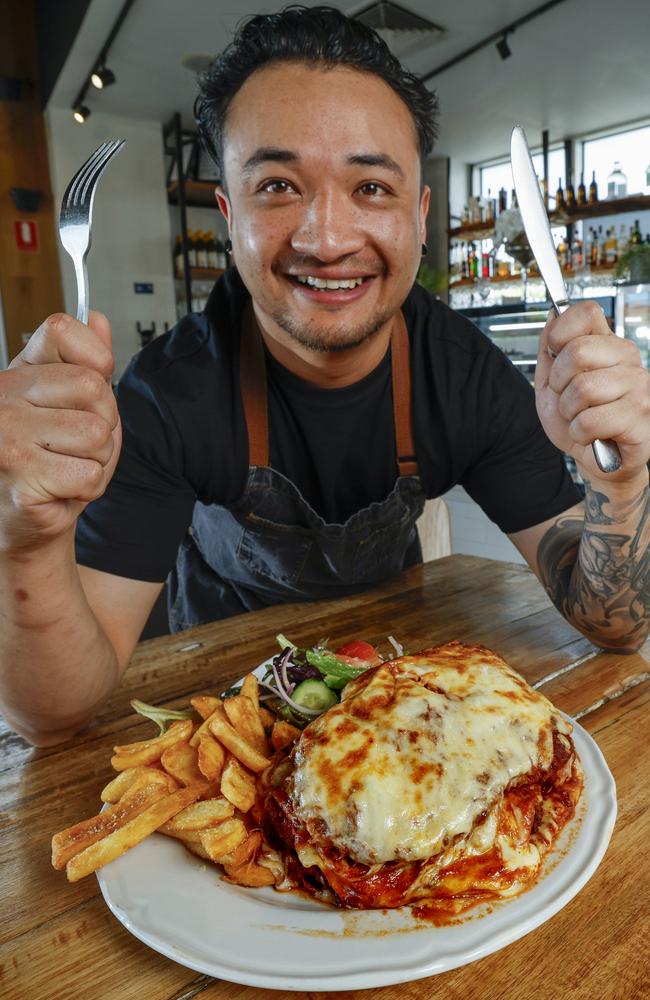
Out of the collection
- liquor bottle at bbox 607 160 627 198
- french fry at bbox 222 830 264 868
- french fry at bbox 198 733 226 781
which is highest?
liquor bottle at bbox 607 160 627 198

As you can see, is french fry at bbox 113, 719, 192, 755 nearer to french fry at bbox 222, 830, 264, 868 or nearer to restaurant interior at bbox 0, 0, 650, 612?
french fry at bbox 222, 830, 264, 868

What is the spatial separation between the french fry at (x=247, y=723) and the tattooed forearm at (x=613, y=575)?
743 mm

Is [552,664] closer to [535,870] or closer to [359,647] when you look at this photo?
[359,647]

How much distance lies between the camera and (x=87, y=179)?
3.09ft

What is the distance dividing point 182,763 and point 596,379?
2.77 feet

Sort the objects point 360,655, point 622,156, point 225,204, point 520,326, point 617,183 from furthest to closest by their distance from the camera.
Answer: point 622,156 < point 617,183 < point 520,326 < point 225,204 < point 360,655

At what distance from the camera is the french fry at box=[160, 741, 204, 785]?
2.84 ft

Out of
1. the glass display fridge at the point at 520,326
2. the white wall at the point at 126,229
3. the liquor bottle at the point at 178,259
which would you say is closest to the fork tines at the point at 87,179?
the glass display fridge at the point at 520,326

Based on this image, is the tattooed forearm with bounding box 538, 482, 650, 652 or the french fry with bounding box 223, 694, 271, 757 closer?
the french fry with bounding box 223, 694, 271, 757

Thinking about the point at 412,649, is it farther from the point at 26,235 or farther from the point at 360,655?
the point at 26,235

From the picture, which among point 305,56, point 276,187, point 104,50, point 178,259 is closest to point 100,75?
point 104,50

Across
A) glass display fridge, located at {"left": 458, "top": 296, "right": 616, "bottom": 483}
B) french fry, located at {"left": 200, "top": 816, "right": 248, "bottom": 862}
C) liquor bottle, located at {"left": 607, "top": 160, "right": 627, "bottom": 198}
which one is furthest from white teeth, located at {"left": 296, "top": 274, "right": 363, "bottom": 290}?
liquor bottle, located at {"left": 607, "top": 160, "right": 627, "bottom": 198}

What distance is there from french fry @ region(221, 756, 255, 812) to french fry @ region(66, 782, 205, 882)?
55mm

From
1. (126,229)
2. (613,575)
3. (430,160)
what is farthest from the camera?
(430,160)
